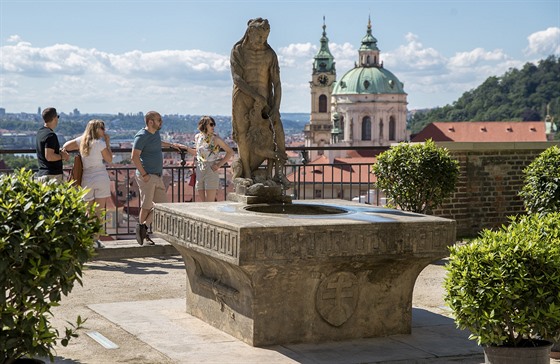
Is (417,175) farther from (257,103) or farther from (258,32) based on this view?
(258,32)

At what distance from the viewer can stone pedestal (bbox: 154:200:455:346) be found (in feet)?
25.2

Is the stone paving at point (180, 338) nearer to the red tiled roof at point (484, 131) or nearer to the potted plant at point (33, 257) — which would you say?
the potted plant at point (33, 257)

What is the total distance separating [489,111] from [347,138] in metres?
23.8

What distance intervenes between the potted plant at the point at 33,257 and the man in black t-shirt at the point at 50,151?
5640 millimetres

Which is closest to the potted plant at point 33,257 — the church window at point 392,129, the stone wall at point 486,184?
the stone wall at point 486,184

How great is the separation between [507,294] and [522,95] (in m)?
168

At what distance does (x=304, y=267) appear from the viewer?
7.91 metres

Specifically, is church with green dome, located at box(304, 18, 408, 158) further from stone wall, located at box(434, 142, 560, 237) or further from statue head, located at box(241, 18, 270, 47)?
statue head, located at box(241, 18, 270, 47)

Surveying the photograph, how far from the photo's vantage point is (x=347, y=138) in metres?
169

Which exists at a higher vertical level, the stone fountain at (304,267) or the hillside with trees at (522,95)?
the hillside with trees at (522,95)

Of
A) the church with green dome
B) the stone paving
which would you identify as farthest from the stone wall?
the church with green dome

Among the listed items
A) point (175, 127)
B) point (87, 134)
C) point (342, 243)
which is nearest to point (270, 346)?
point (342, 243)

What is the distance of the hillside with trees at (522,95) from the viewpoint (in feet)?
548

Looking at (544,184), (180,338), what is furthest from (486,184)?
(180,338)
